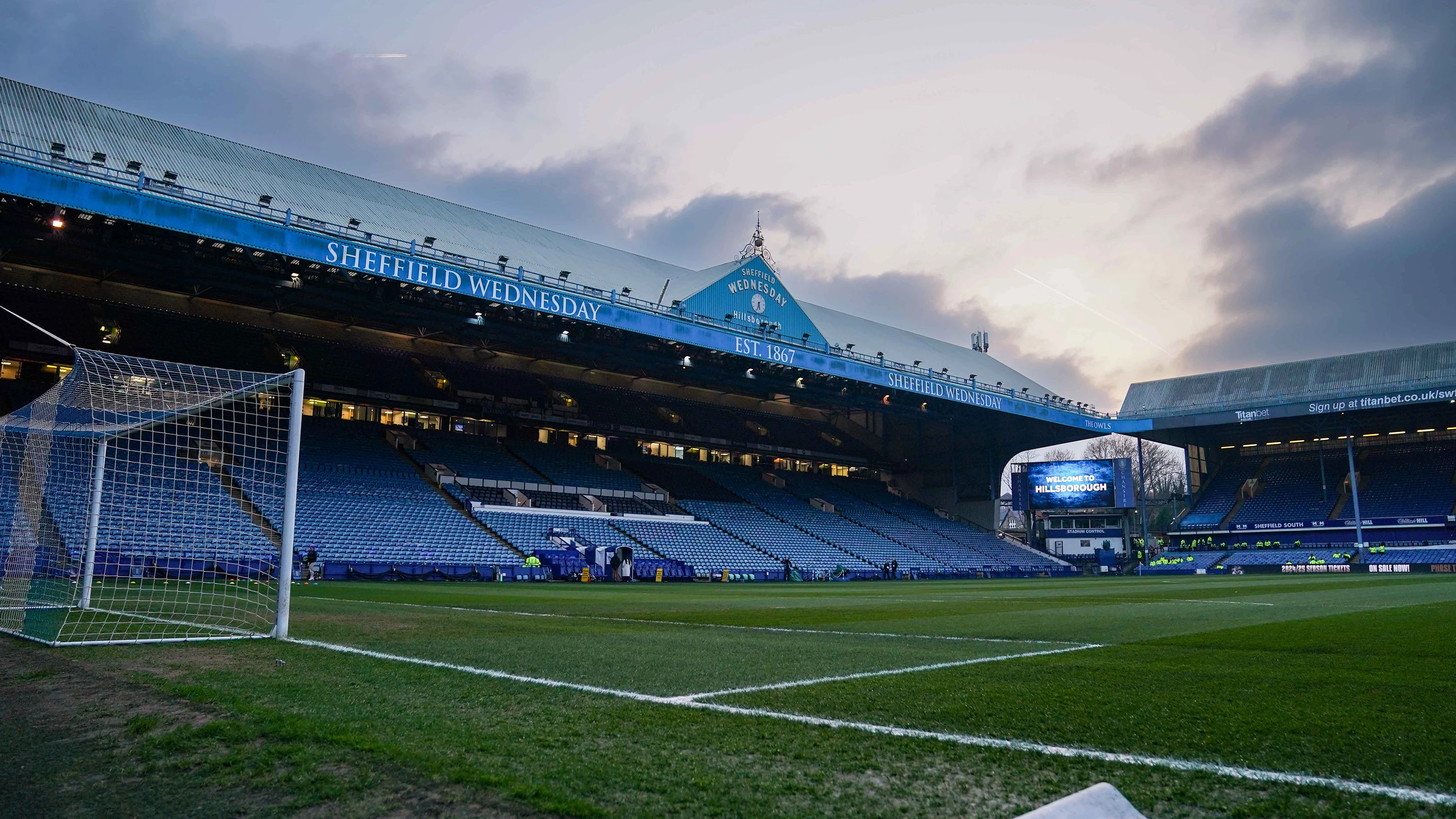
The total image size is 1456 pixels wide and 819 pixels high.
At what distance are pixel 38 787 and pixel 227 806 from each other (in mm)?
835

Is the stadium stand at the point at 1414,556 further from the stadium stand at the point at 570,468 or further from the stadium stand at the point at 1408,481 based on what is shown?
the stadium stand at the point at 570,468

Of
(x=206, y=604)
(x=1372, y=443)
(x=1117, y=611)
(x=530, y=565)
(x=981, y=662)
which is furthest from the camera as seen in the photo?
(x=1372, y=443)

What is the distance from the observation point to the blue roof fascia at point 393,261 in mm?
20547

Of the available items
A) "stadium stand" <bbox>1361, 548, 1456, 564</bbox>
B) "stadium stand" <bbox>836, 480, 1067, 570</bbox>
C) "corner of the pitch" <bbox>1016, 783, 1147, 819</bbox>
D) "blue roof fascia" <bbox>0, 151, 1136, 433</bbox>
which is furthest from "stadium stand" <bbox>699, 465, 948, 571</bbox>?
"corner of the pitch" <bbox>1016, 783, 1147, 819</bbox>

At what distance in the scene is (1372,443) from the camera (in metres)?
51.8

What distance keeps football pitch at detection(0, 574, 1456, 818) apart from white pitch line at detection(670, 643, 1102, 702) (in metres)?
0.05

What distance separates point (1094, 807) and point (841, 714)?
2.26m

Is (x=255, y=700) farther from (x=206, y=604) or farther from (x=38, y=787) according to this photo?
(x=206, y=604)

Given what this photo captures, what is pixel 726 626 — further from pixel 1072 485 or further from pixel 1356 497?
pixel 1356 497

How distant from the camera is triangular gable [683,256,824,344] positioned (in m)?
34.7

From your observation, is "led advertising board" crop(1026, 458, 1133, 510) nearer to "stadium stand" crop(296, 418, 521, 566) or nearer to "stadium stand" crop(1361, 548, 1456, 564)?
"stadium stand" crop(1361, 548, 1456, 564)

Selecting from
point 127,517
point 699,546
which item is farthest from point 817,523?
point 127,517

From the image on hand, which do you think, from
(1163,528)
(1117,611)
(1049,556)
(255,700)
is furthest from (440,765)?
(1163,528)

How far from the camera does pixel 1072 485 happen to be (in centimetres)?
4634
